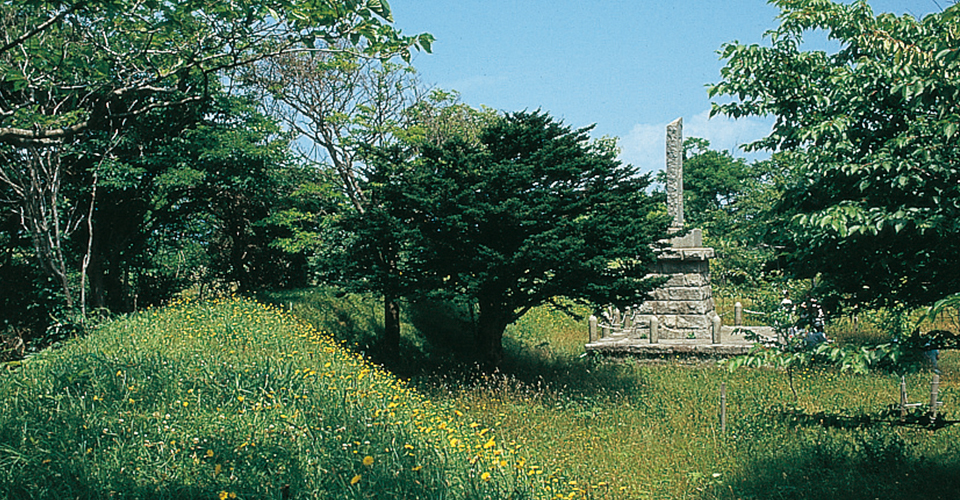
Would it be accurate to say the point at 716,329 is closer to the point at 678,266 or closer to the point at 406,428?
the point at 678,266

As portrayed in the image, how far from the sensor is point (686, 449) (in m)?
9.15

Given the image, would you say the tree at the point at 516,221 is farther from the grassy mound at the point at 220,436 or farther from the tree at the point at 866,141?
the tree at the point at 866,141

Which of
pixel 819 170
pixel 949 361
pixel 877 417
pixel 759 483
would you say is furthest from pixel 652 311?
pixel 819 170

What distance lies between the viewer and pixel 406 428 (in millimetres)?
6215

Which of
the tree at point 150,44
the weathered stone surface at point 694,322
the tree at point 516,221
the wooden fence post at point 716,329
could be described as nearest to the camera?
the tree at point 150,44

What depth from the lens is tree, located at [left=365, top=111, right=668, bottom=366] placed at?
12.1 m

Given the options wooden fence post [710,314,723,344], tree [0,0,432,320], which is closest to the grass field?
wooden fence post [710,314,723,344]

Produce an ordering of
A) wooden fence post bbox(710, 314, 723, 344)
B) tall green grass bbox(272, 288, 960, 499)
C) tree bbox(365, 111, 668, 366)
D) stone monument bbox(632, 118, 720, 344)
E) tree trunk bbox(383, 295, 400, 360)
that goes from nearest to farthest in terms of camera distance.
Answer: tall green grass bbox(272, 288, 960, 499) < tree bbox(365, 111, 668, 366) < wooden fence post bbox(710, 314, 723, 344) < tree trunk bbox(383, 295, 400, 360) < stone monument bbox(632, 118, 720, 344)

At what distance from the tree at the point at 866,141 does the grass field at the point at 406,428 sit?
160cm

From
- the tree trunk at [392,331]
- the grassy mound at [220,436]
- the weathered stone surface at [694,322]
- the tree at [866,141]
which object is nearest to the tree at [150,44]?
the grassy mound at [220,436]

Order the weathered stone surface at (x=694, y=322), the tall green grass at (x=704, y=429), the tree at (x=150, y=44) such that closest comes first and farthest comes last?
the tree at (x=150, y=44) → the tall green grass at (x=704, y=429) → the weathered stone surface at (x=694, y=322)

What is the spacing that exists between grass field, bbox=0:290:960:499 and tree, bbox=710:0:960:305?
1604mm

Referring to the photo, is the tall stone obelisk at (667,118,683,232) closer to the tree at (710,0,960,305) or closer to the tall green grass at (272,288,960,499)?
the tall green grass at (272,288,960,499)

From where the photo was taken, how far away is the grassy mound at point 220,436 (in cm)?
472
